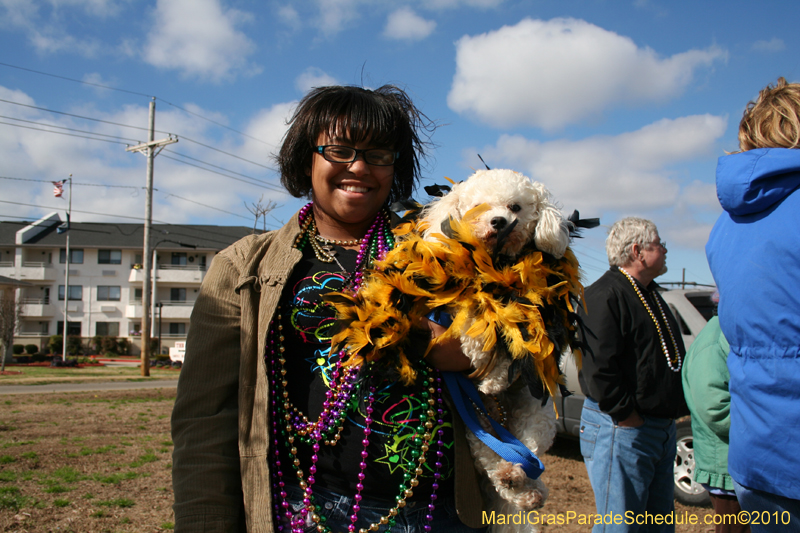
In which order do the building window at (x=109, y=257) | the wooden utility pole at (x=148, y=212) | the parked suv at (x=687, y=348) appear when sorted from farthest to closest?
1. the building window at (x=109, y=257)
2. the wooden utility pole at (x=148, y=212)
3. the parked suv at (x=687, y=348)

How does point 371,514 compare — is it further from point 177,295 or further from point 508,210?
point 177,295

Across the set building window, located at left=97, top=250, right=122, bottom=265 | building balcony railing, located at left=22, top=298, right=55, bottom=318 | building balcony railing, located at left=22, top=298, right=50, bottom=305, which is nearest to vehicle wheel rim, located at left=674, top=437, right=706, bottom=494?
building window, located at left=97, top=250, right=122, bottom=265

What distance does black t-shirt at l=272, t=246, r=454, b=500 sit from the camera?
1.53 m

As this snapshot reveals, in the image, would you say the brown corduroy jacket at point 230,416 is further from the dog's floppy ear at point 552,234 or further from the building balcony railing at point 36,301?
the building balcony railing at point 36,301

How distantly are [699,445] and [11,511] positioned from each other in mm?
4908

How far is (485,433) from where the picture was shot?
5.44 ft

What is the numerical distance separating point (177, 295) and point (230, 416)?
152 ft

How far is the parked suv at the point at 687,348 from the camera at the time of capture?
4.81 metres

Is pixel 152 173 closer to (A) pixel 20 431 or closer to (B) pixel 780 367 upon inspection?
(A) pixel 20 431

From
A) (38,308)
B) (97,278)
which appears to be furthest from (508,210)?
(38,308)

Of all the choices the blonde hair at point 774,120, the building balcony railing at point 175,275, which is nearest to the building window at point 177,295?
the building balcony railing at point 175,275

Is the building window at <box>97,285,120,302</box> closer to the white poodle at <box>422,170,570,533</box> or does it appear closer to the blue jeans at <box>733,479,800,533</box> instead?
the white poodle at <box>422,170,570,533</box>

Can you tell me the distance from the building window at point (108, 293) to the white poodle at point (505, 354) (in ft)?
155

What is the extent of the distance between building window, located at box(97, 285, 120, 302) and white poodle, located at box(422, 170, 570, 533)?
4717 cm
